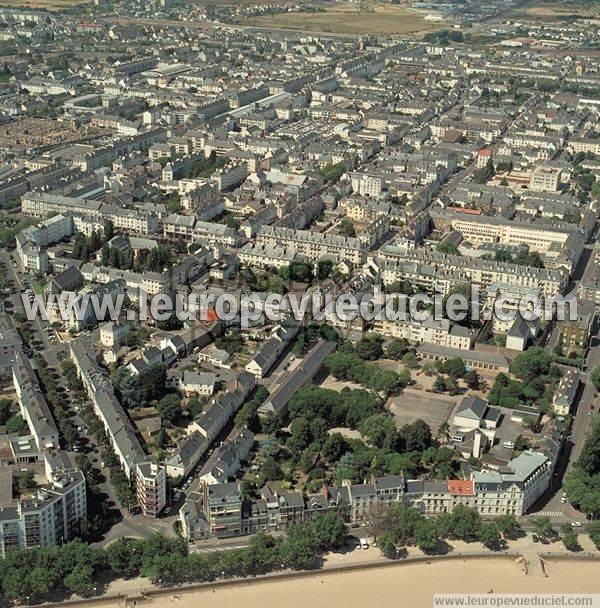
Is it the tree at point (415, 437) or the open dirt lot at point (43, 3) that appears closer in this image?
the tree at point (415, 437)

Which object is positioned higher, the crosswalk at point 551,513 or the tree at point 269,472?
the tree at point 269,472

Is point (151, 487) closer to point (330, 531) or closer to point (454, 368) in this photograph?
point (330, 531)

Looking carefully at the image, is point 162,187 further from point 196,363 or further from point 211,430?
point 211,430

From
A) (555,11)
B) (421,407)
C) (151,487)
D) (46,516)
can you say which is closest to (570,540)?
(421,407)

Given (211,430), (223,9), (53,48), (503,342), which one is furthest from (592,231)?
(223,9)

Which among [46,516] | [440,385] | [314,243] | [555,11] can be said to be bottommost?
[440,385]

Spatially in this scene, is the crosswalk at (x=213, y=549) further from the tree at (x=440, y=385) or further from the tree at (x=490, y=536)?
the tree at (x=440, y=385)

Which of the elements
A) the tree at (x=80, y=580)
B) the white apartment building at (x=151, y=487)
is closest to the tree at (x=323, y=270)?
the white apartment building at (x=151, y=487)
